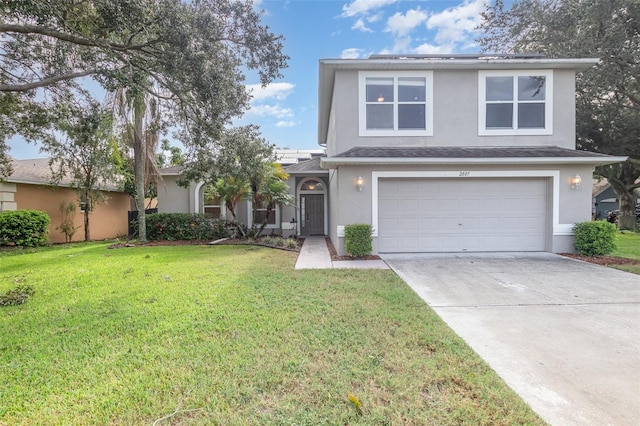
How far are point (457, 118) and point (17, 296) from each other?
38.9 ft

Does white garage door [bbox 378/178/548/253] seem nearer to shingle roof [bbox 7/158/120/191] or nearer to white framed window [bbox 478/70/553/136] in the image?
white framed window [bbox 478/70/553/136]

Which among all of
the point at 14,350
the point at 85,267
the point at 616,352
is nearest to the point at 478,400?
the point at 616,352

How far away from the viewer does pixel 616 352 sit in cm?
339

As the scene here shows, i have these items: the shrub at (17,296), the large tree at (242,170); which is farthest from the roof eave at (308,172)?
the shrub at (17,296)

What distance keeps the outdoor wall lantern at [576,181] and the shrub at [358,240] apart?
21.0 feet

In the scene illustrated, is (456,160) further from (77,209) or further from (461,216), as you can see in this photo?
(77,209)

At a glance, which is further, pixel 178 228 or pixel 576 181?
pixel 178 228

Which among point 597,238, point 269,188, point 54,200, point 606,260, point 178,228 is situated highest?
point 269,188

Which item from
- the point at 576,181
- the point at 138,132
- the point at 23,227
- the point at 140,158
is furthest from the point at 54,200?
the point at 576,181

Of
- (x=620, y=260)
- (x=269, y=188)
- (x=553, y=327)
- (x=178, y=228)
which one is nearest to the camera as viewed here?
(x=553, y=327)

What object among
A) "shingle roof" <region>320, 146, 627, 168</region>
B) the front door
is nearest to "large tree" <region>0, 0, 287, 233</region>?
"shingle roof" <region>320, 146, 627, 168</region>

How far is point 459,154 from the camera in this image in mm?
9062

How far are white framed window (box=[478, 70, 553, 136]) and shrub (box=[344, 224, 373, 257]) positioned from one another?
5241 millimetres

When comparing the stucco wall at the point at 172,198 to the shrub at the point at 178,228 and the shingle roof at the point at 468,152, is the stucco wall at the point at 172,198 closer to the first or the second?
the shrub at the point at 178,228
